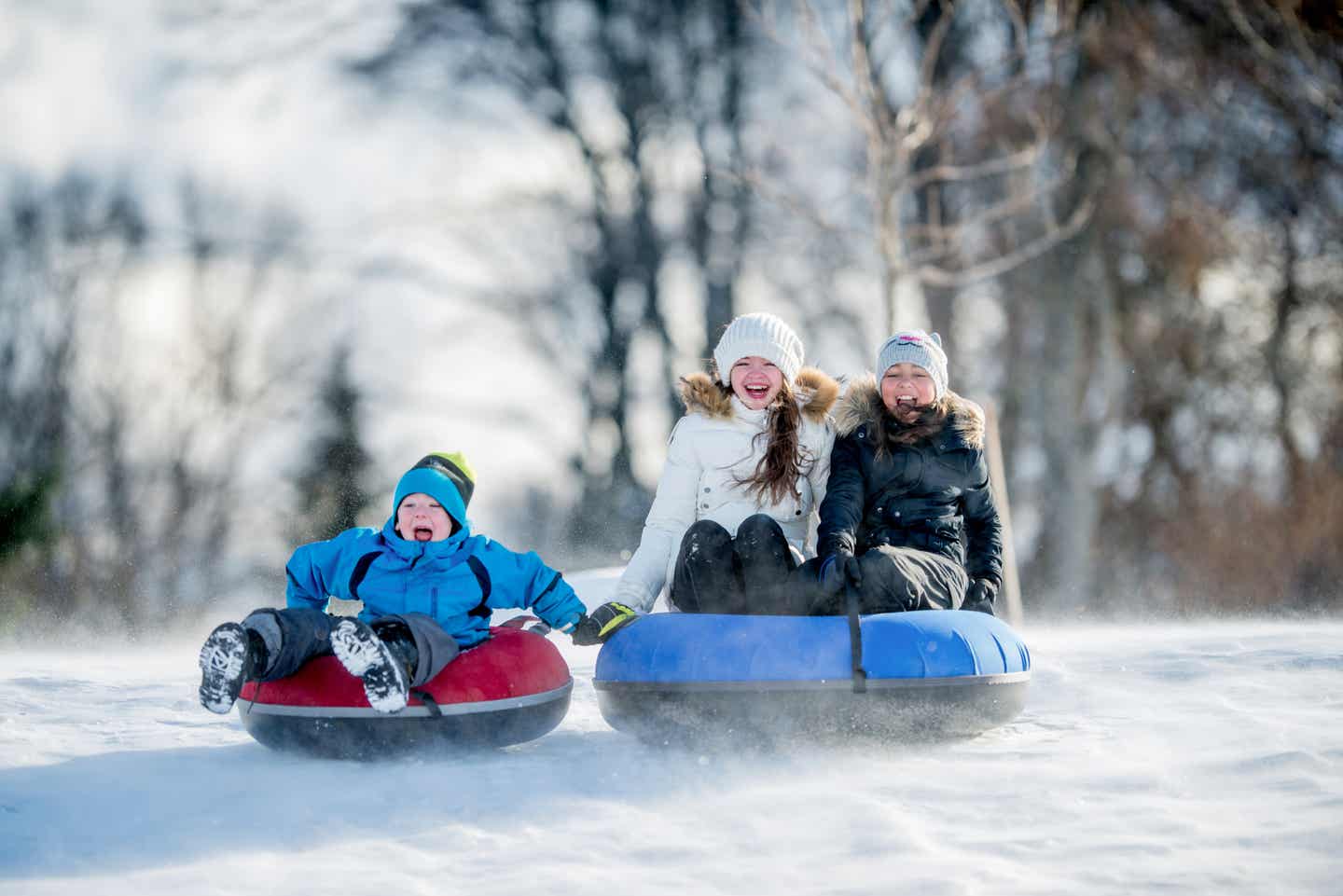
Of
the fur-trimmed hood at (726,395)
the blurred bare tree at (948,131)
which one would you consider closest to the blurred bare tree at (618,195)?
the blurred bare tree at (948,131)

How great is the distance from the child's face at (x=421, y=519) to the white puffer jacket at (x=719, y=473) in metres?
0.61

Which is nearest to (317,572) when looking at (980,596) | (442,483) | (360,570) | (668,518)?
(360,570)

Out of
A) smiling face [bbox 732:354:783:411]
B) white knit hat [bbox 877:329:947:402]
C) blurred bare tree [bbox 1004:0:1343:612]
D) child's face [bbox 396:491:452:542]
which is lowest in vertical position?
child's face [bbox 396:491:452:542]

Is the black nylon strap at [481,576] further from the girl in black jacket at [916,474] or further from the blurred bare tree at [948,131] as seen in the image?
the blurred bare tree at [948,131]

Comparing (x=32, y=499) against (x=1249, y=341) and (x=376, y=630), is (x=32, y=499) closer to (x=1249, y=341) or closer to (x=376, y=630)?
(x=376, y=630)

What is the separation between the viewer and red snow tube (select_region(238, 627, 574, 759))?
3113mm

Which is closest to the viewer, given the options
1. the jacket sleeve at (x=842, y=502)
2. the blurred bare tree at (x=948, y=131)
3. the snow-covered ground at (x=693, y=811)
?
the snow-covered ground at (x=693, y=811)

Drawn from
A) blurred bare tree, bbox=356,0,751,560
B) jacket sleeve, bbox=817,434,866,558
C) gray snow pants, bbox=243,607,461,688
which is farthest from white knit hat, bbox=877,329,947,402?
blurred bare tree, bbox=356,0,751,560

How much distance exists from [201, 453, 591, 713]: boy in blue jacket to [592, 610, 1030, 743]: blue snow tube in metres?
0.32

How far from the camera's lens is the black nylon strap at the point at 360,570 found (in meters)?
3.37

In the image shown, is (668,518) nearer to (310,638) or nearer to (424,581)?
(424,581)

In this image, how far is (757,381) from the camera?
12.6ft

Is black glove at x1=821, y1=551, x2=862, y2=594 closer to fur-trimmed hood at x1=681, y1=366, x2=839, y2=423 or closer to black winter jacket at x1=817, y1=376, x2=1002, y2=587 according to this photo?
black winter jacket at x1=817, y1=376, x2=1002, y2=587

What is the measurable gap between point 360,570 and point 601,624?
2.15 feet
